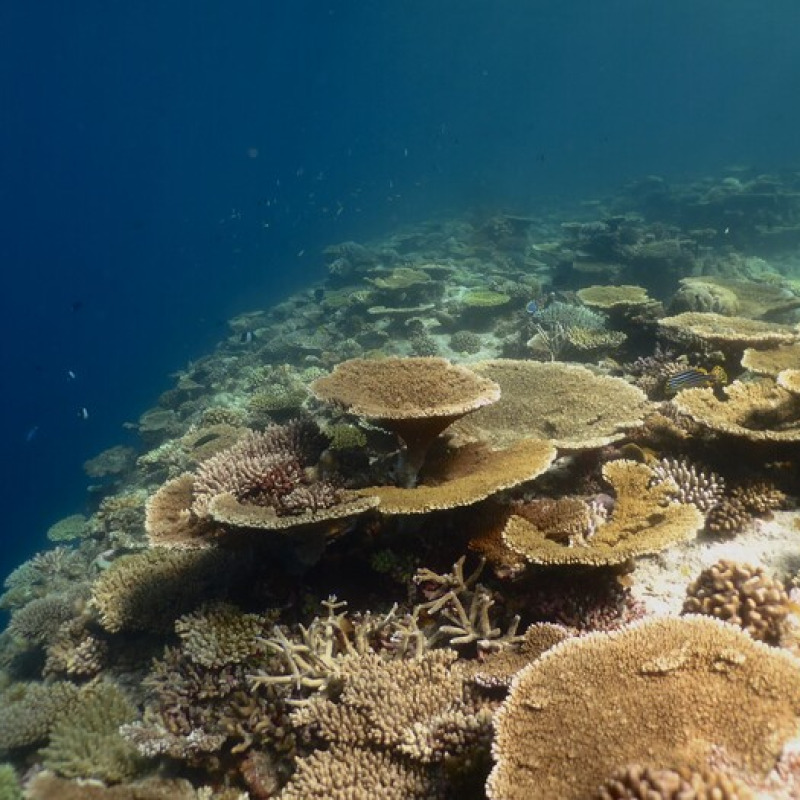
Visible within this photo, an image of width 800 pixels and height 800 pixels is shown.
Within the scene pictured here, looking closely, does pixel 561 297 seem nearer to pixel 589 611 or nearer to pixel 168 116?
pixel 589 611

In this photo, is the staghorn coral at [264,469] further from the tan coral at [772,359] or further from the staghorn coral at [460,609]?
the tan coral at [772,359]

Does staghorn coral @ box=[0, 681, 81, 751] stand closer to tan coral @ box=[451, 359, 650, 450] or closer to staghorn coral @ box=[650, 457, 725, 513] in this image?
tan coral @ box=[451, 359, 650, 450]

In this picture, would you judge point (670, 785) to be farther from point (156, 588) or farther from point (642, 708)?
point (156, 588)

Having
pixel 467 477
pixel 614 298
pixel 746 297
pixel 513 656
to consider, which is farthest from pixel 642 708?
pixel 746 297

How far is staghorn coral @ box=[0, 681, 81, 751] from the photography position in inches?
215

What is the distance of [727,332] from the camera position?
6.92 meters

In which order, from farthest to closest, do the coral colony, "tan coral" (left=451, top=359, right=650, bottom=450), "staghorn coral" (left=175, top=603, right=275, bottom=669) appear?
"tan coral" (left=451, top=359, right=650, bottom=450)
"staghorn coral" (left=175, top=603, right=275, bottom=669)
the coral colony

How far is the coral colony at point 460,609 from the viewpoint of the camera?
2.48 meters

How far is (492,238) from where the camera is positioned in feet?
88.8

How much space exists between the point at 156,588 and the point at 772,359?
25.2 ft

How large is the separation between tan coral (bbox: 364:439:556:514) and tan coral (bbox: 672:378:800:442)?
1680mm

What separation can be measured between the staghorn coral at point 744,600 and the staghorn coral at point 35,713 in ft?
19.9

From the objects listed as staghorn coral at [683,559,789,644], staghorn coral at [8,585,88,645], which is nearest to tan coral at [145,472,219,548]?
staghorn coral at [8,585,88,645]

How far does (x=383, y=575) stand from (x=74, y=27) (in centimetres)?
10645
